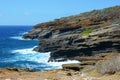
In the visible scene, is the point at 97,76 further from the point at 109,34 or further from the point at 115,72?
the point at 109,34

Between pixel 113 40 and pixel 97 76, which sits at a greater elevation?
pixel 113 40

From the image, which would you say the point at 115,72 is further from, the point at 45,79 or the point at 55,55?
the point at 55,55

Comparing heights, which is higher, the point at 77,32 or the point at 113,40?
the point at 77,32

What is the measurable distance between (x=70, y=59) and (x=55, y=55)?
742cm

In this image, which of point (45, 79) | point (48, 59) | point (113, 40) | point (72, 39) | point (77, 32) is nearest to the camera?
point (45, 79)

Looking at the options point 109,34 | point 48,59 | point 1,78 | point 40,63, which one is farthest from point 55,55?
point 1,78

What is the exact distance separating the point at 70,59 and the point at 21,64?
1154cm

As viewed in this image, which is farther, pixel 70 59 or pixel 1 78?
pixel 70 59

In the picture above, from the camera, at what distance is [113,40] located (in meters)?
76.7

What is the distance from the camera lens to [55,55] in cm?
8656

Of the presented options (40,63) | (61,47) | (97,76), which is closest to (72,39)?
(61,47)

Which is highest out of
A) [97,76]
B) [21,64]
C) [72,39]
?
[72,39]

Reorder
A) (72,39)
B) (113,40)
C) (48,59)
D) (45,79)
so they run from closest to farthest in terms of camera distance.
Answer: (45,79)
(113,40)
(48,59)
(72,39)

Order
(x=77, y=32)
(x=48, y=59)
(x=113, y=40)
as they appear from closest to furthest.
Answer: (x=113, y=40) < (x=48, y=59) < (x=77, y=32)
